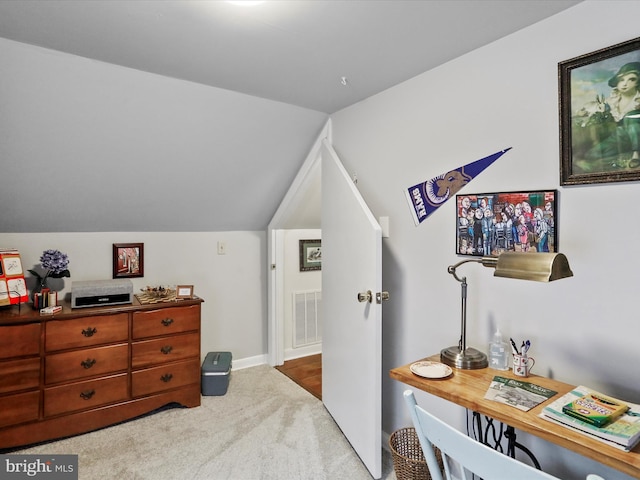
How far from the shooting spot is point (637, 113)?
127cm

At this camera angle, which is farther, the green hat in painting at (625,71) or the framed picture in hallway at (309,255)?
the framed picture in hallway at (309,255)

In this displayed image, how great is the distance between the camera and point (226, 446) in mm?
2219

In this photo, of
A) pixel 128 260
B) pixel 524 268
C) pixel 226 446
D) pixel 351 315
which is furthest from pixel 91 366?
pixel 524 268

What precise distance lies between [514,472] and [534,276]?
26.0 inches

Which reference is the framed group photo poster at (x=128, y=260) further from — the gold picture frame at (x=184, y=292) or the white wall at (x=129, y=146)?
the gold picture frame at (x=184, y=292)

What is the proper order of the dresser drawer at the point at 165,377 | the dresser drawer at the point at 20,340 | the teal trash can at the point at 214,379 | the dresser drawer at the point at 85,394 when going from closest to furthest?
the dresser drawer at the point at 20,340
the dresser drawer at the point at 85,394
the dresser drawer at the point at 165,377
the teal trash can at the point at 214,379

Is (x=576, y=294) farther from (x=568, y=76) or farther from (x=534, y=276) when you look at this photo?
(x=568, y=76)

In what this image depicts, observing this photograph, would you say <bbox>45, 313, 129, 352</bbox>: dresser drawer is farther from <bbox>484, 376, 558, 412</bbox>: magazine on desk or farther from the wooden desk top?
<bbox>484, 376, 558, 412</bbox>: magazine on desk

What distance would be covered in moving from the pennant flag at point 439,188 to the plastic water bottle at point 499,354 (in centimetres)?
71

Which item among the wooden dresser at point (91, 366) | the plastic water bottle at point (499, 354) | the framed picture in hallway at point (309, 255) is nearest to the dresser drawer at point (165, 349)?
the wooden dresser at point (91, 366)

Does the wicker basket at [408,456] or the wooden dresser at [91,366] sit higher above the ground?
the wooden dresser at [91,366]

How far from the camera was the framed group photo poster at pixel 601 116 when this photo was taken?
4.19 ft

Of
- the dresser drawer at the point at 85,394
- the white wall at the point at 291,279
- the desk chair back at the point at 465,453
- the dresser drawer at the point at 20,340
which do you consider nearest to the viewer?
the desk chair back at the point at 465,453

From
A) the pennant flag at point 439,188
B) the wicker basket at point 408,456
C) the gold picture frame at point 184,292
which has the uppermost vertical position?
the pennant flag at point 439,188
